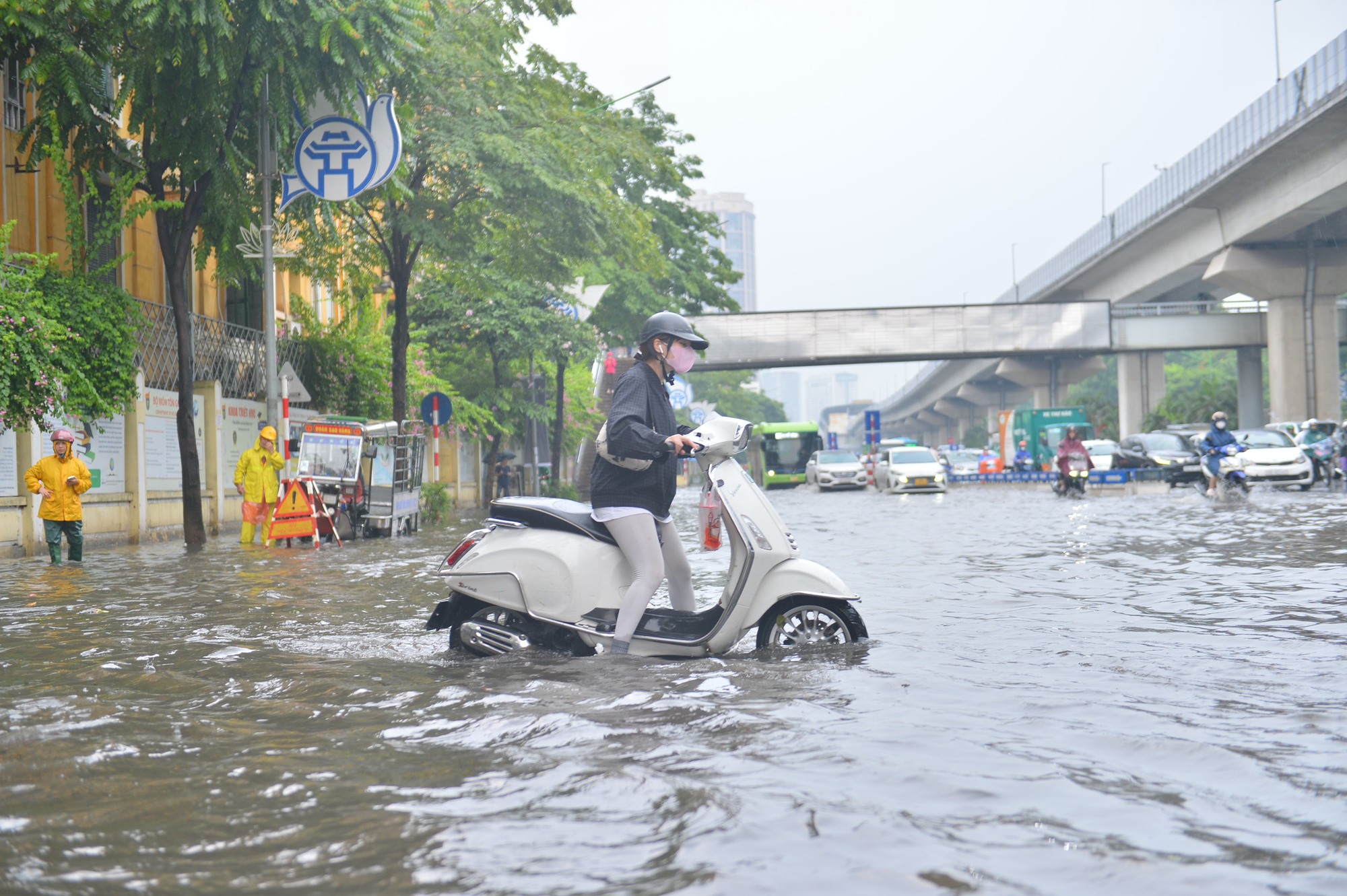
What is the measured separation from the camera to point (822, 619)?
7.05 m

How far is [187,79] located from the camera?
15977 mm

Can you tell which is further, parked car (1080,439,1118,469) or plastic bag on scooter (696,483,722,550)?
parked car (1080,439,1118,469)

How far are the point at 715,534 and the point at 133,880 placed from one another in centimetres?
395

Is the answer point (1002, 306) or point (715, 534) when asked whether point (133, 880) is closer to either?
point (715, 534)

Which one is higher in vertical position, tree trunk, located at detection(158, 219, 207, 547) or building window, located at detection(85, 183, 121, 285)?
building window, located at detection(85, 183, 121, 285)

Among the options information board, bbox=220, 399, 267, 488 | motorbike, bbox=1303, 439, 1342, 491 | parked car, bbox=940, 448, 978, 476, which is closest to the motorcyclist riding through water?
motorbike, bbox=1303, 439, 1342, 491

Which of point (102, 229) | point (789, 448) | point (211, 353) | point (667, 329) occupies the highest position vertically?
point (102, 229)

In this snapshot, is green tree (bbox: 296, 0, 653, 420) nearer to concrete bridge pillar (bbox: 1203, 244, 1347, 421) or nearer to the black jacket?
the black jacket

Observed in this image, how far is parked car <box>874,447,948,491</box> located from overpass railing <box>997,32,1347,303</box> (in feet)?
38.6

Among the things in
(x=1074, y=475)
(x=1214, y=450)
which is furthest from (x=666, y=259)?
(x=1214, y=450)

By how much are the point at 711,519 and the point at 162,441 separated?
724 inches

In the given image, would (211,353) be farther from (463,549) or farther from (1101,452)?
(1101,452)

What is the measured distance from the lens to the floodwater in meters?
3.39

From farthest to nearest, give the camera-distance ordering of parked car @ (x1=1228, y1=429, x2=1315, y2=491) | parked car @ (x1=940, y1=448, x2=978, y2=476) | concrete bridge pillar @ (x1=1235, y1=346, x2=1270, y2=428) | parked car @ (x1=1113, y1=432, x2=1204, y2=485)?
1. parked car @ (x1=940, y1=448, x2=978, y2=476)
2. concrete bridge pillar @ (x1=1235, y1=346, x2=1270, y2=428)
3. parked car @ (x1=1113, y1=432, x2=1204, y2=485)
4. parked car @ (x1=1228, y1=429, x2=1315, y2=491)
